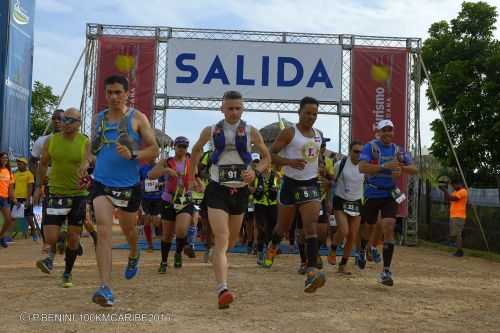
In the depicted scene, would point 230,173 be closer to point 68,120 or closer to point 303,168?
point 303,168

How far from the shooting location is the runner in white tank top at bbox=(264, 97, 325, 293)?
634 cm

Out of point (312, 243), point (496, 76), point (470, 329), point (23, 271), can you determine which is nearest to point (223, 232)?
point (312, 243)

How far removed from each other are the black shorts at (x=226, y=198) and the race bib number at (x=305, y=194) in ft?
3.47

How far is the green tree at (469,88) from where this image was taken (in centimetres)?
2925

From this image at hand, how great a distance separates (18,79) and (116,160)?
11.8 m

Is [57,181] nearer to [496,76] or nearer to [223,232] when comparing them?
[223,232]

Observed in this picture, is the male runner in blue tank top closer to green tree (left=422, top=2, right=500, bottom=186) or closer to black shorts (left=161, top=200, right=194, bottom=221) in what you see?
black shorts (left=161, top=200, right=194, bottom=221)

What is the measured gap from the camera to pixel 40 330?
172 inches

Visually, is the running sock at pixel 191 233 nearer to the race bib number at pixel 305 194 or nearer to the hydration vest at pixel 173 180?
the hydration vest at pixel 173 180

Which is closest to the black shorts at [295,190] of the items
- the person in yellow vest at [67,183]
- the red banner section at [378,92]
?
the person in yellow vest at [67,183]

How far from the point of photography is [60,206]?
663 centimetres

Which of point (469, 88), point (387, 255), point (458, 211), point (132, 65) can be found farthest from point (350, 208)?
point (469, 88)

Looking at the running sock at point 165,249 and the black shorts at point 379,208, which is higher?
the black shorts at point 379,208

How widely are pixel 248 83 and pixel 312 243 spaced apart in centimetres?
923
